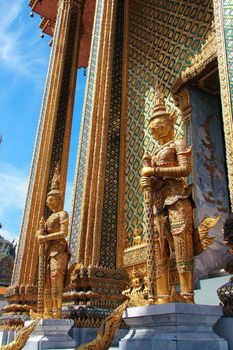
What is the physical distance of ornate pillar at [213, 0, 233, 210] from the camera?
4082 millimetres

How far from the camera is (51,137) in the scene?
8.30 m

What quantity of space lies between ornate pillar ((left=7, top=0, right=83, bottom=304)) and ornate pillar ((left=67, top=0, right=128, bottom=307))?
1345mm

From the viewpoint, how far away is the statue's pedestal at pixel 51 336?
13.4ft

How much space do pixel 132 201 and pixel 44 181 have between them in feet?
5.90

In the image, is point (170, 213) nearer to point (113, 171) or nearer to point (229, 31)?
point (229, 31)

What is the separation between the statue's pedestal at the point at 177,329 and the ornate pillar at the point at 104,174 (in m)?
2.46

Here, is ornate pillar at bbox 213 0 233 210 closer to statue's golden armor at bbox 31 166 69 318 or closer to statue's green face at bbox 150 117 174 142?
statue's green face at bbox 150 117 174 142

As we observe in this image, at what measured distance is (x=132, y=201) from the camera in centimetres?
752

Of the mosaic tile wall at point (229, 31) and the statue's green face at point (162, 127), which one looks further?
the mosaic tile wall at point (229, 31)


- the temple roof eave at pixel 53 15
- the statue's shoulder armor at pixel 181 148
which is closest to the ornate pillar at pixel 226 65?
the statue's shoulder armor at pixel 181 148

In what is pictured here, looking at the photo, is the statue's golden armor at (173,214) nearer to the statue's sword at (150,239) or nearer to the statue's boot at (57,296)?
the statue's sword at (150,239)

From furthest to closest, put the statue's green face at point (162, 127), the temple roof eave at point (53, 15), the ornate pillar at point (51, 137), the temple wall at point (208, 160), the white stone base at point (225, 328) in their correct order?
1. the temple roof eave at point (53, 15)
2. the ornate pillar at point (51, 137)
3. the temple wall at point (208, 160)
4. the statue's green face at point (162, 127)
5. the white stone base at point (225, 328)

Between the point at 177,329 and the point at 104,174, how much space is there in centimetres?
392

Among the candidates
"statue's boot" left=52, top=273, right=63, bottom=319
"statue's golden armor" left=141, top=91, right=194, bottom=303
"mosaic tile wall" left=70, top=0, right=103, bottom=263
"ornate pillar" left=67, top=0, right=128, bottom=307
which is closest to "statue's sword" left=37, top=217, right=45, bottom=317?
"statue's boot" left=52, top=273, right=63, bottom=319
